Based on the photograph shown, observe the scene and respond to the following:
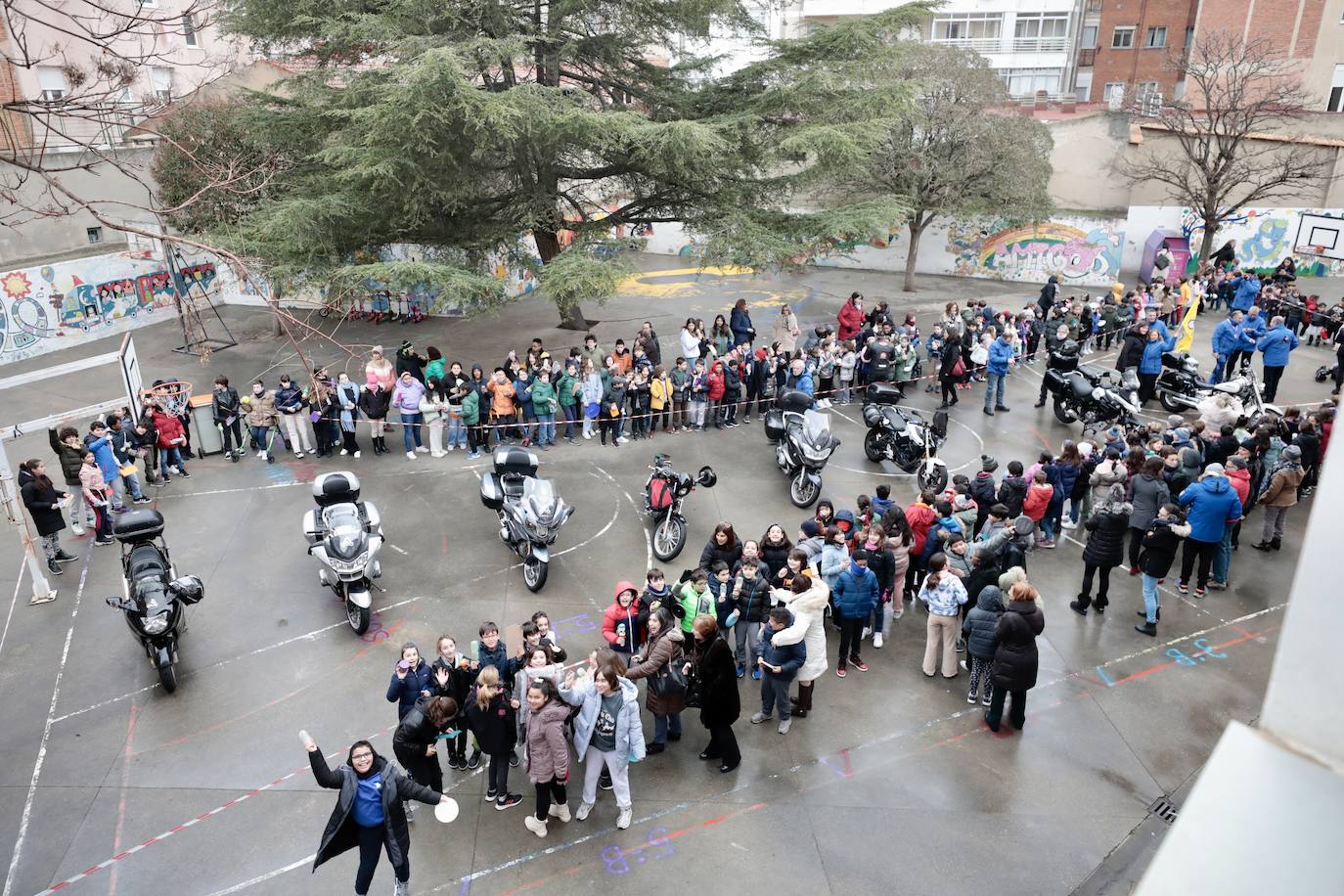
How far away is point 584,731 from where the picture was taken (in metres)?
7.23

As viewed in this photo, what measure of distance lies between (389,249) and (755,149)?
365 inches

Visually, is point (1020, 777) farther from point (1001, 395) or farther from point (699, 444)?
point (1001, 395)

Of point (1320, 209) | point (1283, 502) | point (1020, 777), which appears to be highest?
point (1320, 209)

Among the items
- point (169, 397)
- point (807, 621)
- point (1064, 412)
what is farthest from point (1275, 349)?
point (169, 397)

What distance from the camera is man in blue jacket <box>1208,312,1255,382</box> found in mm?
17297

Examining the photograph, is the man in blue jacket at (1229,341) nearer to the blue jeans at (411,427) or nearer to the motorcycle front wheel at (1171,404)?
the motorcycle front wheel at (1171,404)

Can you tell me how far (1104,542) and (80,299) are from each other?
2438 centimetres

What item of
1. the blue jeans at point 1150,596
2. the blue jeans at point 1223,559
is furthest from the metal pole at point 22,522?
the blue jeans at point 1223,559

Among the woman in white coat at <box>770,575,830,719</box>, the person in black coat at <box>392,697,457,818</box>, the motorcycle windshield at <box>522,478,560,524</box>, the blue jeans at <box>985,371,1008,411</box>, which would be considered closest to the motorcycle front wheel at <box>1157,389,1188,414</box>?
the blue jeans at <box>985,371,1008,411</box>

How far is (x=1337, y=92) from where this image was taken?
32406 mm

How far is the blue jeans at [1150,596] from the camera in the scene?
10109 millimetres

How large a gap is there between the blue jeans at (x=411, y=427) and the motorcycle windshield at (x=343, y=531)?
4409 mm

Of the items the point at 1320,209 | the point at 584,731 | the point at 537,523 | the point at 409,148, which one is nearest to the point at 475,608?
the point at 537,523

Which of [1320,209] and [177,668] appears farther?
[1320,209]
